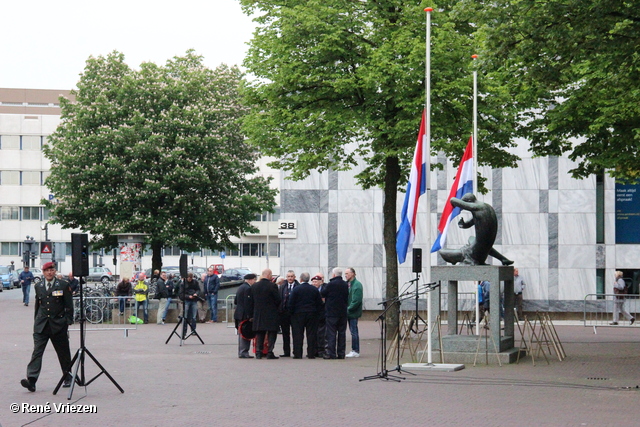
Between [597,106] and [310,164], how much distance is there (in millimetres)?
7003

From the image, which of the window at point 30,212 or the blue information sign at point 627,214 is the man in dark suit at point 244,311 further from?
the window at point 30,212

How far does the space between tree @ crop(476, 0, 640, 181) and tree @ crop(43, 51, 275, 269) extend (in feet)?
79.9

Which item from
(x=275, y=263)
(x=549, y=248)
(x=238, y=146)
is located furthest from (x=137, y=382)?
(x=275, y=263)

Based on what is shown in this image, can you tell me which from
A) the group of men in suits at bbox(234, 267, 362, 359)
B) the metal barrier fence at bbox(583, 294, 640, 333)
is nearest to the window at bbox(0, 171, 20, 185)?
the metal barrier fence at bbox(583, 294, 640, 333)

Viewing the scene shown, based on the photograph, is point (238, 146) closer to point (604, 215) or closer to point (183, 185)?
point (183, 185)

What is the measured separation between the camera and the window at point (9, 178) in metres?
86.3

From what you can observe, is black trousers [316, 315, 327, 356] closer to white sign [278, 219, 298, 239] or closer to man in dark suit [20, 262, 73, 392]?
man in dark suit [20, 262, 73, 392]

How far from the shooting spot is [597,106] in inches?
861

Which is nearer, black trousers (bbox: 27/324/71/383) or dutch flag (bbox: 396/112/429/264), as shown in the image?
black trousers (bbox: 27/324/71/383)

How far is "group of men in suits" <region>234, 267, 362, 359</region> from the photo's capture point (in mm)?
19281

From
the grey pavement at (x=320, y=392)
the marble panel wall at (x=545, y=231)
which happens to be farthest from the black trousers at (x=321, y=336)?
the marble panel wall at (x=545, y=231)

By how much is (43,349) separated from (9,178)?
77.3 meters

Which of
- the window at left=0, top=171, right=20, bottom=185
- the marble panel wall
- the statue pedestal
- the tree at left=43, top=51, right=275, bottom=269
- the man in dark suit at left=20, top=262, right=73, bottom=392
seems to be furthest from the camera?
the window at left=0, top=171, right=20, bottom=185

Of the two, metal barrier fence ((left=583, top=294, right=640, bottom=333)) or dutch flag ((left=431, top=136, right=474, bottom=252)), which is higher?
dutch flag ((left=431, top=136, right=474, bottom=252))
